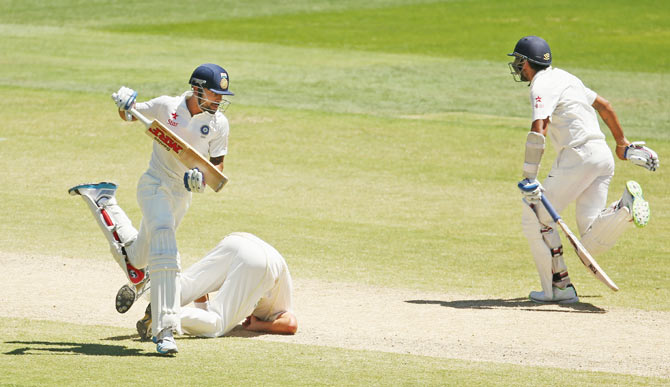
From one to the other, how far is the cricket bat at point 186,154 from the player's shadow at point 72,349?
1.26 m

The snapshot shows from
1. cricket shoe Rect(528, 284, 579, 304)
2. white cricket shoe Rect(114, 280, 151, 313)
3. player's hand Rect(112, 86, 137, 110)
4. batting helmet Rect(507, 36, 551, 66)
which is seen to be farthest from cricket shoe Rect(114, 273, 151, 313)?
batting helmet Rect(507, 36, 551, 66)

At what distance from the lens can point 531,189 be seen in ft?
29.4

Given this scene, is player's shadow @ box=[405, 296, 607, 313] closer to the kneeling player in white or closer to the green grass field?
the green grass field

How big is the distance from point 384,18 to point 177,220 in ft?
85.3

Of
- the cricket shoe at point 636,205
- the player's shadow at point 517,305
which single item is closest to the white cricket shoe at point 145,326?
the player's shadow at point 517,305

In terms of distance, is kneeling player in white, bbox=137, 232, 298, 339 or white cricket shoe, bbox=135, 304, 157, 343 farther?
kneeling player in white, bbox=137, 232, 298, 339

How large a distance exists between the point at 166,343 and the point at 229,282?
90 cm

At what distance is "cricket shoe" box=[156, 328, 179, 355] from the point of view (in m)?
7.10

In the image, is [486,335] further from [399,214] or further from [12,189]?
[12,189]

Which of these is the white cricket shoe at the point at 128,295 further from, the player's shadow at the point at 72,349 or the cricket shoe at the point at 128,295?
the player's shadow at the point at 72,349

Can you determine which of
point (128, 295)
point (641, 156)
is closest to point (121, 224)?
point (128, 295)

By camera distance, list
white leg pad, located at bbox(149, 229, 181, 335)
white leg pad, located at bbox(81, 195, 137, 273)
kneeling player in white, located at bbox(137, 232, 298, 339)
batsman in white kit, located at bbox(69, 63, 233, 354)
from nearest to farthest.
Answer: white leg pad, located at bbox(149, 229, 181, 335) < batsman in white kit, located at bbox(69, 63, 233, 354) < kneeling player in white, located at bbox(137, 232, 298, 339) < white leg pad, located at bbox(81, 195, 137, 273)

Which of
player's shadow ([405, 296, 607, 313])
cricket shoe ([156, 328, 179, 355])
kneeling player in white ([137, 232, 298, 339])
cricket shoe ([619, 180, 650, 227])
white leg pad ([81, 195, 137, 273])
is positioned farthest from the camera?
cricket shoe ([619, 180, 650, 227])

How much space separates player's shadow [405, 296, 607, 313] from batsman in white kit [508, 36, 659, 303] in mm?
124
